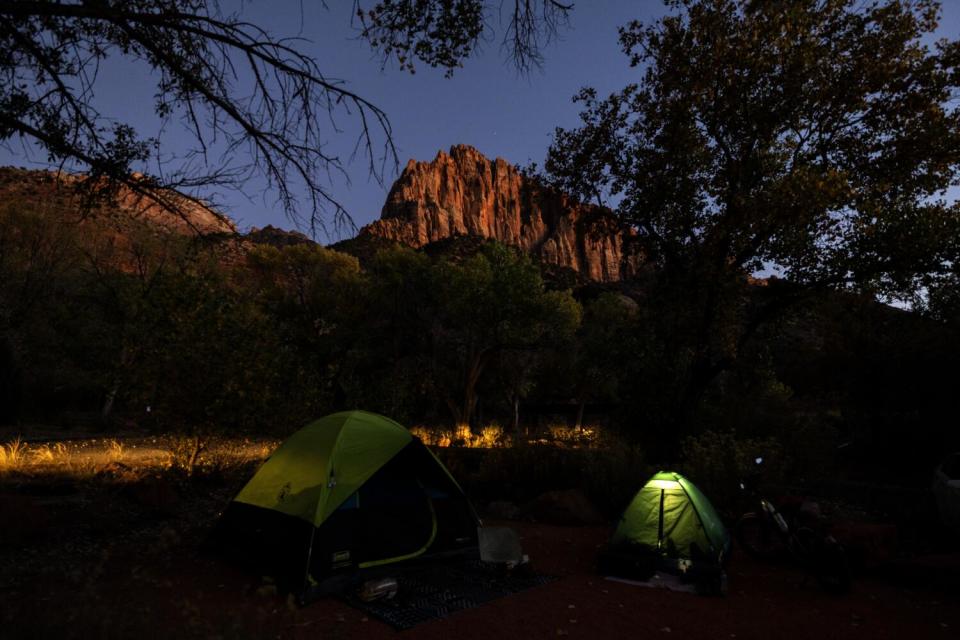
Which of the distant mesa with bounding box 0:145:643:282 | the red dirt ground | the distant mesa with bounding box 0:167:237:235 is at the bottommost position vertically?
the red dirt ground

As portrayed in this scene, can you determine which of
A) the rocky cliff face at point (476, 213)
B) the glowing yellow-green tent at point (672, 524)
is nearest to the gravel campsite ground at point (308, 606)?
the glowing yellow-green tent at point (672, 524)

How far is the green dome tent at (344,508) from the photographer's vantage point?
631cm

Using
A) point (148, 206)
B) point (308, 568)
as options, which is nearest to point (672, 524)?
point (308, 568)

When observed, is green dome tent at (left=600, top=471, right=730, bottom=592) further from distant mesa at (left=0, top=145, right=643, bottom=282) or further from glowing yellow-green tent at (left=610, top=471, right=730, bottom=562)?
distant mesa at (left=0, top=145, right=643, bottom=282)

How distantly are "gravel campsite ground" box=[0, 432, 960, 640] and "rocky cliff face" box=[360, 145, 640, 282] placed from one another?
345 feet

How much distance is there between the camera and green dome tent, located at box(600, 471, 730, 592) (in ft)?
22.7

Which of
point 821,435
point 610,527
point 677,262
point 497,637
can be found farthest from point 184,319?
point 821,435

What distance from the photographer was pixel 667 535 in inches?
283

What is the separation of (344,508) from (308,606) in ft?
4.83

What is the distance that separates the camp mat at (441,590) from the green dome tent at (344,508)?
0.28 metres

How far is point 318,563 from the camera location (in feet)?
20.0

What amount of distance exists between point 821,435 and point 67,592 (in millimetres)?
16842

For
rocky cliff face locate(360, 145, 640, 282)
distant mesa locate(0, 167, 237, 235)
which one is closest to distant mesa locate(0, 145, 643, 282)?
rocky cliff face locate(360, 145, 640, 282)

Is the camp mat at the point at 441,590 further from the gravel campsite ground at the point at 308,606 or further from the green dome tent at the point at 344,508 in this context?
the green dome tent at the point at 344,508
